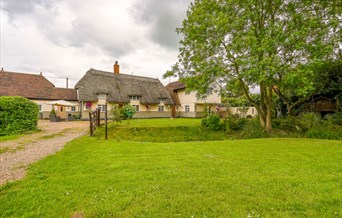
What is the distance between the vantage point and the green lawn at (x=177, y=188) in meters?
2.69

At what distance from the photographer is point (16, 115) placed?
1106 centimetres

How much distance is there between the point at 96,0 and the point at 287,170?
47.0ft

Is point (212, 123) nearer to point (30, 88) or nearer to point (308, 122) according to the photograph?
point (308, 122)

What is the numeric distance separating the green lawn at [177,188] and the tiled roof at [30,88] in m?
25.9

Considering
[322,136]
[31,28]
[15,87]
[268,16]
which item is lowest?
[322,136]

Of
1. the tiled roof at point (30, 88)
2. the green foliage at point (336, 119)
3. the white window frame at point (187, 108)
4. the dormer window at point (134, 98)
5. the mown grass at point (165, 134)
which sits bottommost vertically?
the mown grass at point (165, 134)

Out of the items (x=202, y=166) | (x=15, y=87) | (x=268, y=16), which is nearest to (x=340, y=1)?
(x=268, y=16)

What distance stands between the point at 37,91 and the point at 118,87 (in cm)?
1157

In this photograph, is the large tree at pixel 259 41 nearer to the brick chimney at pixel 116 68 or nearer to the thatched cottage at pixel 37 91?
the thatched cottage at pixel 37 91

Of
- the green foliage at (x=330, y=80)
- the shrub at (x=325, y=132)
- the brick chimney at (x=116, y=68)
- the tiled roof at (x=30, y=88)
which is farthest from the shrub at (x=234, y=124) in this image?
the tiled roof at (x=30, y=88)

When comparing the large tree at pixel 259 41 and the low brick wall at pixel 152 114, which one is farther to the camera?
the low brick wall at pixel 152 114

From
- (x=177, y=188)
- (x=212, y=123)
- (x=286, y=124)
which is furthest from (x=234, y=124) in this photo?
(x=177, y=188)

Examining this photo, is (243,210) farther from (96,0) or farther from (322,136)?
(96,0)

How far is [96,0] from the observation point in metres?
12.2
